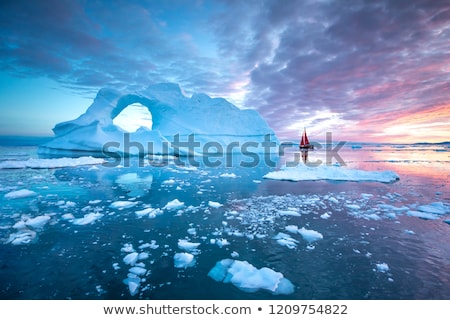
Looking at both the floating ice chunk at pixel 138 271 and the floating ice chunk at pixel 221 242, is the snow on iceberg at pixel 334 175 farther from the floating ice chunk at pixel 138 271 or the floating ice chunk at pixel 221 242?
the floating ice chunk at pixel 138 271

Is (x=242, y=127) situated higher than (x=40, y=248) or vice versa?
(x=242, y=127)

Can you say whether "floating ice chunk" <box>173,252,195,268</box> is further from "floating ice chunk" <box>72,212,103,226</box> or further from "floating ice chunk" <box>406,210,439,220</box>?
"floating ice chunk" <box>406,210,439,220</box>

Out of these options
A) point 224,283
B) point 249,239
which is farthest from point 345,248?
point 224,283

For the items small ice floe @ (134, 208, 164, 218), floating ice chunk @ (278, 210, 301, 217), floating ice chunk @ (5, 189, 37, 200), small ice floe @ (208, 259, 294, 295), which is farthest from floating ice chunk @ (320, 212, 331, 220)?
floating ice chunk @ (5, 189, 37, 200)

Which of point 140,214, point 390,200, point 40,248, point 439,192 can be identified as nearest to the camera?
point 40,248

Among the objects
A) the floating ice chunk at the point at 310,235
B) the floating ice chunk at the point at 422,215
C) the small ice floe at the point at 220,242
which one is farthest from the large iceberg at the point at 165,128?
the floating ice chunk at the point at 422,215
